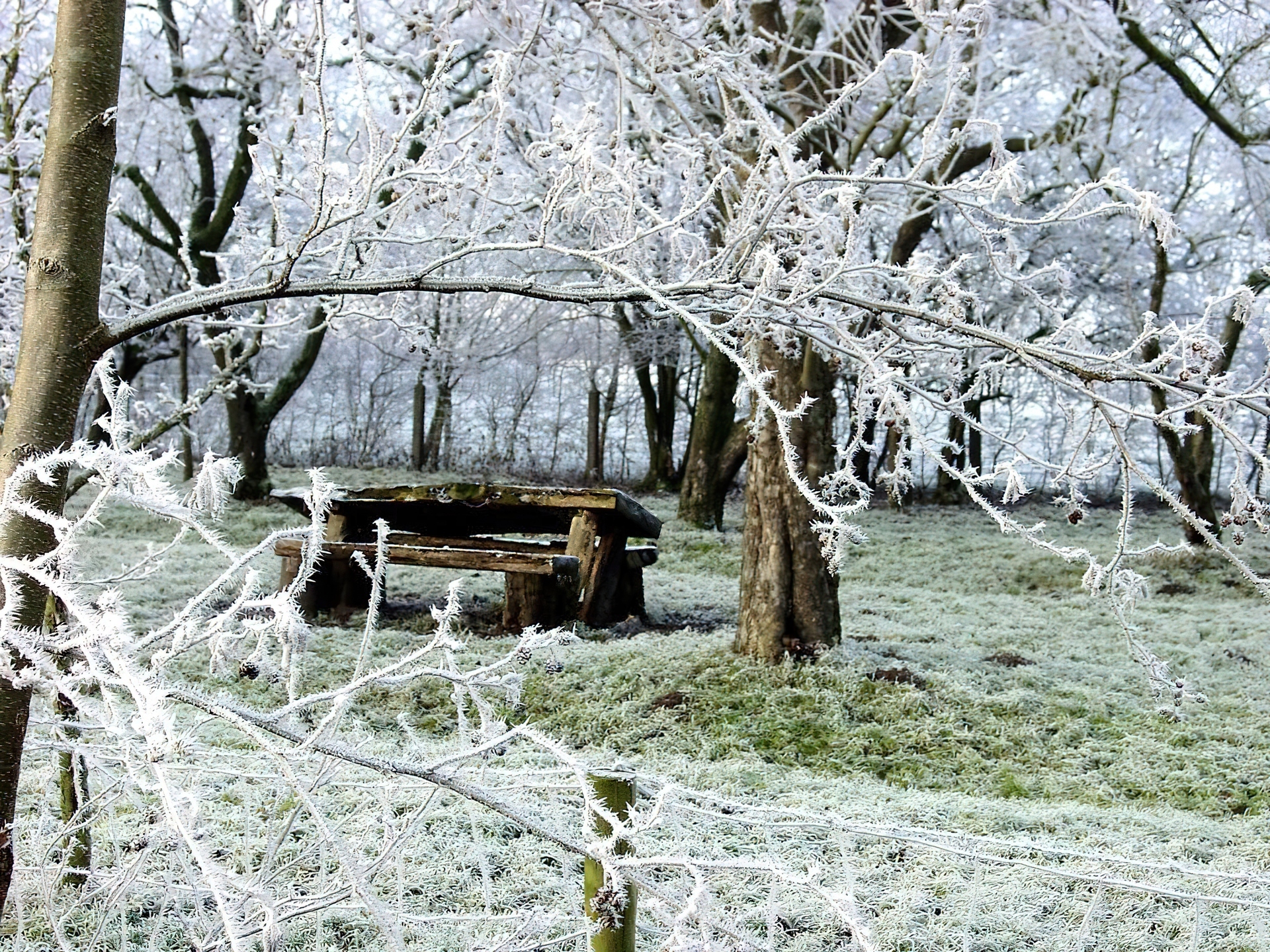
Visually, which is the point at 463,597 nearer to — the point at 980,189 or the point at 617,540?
the point at 617,540

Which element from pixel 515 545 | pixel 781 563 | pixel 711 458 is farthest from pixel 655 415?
pixel 781 563

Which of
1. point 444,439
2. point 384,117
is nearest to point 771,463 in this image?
point 384,117

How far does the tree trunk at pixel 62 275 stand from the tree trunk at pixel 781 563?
431 centimetres

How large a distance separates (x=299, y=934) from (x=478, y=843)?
1.81 feet

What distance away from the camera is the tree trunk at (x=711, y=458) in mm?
13039

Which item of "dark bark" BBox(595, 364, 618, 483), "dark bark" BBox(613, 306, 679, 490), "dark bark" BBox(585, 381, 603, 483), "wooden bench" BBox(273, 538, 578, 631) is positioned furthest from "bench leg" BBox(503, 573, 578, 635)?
"dark bark" BBox(595, 364, 618, 483)

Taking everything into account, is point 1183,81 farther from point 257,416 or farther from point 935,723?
point 257,416

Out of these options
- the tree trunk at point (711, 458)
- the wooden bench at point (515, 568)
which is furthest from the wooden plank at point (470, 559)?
the tree trunk at point (711, 458)

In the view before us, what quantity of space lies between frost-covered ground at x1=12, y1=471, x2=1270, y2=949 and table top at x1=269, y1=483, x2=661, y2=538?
0.67 meters

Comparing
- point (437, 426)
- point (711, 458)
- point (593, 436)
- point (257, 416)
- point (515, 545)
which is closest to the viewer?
point (515, 545)

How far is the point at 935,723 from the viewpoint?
17.1 feet

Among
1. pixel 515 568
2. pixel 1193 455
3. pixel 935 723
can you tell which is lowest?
pixel 935 723

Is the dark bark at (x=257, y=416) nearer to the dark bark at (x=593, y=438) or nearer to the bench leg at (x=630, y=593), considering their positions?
the dark bark at (x=593, y=438)

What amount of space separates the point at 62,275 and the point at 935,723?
461 centimetres
